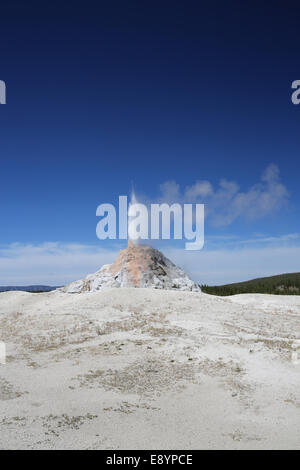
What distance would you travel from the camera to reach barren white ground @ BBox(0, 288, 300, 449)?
26.6 ft

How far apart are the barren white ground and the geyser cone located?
6625 mm

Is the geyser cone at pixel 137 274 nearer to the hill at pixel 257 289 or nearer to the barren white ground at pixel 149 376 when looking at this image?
the barren white ground at pixel 149 376

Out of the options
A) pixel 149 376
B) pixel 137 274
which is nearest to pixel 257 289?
pixel 137 274

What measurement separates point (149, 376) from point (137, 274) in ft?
60.3

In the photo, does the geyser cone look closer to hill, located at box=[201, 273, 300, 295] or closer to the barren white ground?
the barren white ground

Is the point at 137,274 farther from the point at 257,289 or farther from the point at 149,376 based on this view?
the point at 257,289

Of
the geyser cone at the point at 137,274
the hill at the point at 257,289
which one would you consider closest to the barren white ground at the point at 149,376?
the geyser cone at the point at 137,274

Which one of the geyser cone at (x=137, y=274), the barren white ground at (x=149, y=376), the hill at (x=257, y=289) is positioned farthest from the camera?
the hill at (x=257, y=289)

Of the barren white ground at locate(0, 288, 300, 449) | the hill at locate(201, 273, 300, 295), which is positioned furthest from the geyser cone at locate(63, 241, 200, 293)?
the hill at locate(201, 273, 300, 295)

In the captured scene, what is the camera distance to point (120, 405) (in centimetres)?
988

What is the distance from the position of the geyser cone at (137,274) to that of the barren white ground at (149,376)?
21.7 ft

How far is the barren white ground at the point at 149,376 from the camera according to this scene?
8094mm
